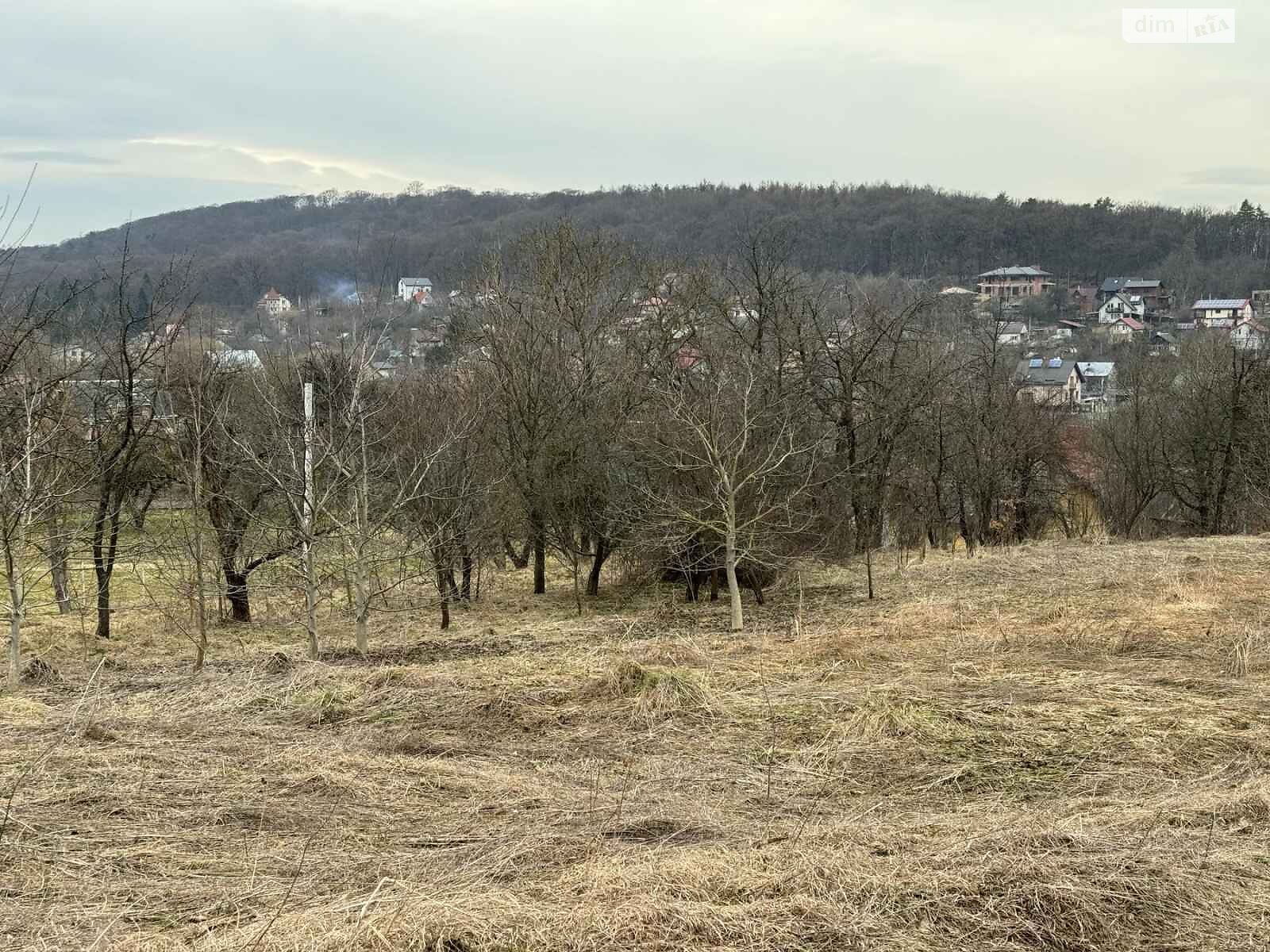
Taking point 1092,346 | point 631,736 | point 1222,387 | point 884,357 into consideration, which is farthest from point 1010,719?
point 1092,346

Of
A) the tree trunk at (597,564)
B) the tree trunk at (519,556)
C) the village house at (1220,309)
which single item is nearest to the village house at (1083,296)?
the village house at (1220,309)

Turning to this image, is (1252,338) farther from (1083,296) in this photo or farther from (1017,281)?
(1083,296)

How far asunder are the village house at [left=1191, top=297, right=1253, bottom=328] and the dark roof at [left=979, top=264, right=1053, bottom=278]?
11979mm

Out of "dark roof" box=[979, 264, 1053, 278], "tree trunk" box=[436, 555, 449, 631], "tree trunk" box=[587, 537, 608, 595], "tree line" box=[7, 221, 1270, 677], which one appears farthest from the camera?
"dark roof" box=[979, 264, 1053, 278]

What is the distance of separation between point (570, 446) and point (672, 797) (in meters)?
12.9

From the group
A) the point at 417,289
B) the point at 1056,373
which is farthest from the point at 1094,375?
the point at 417,289

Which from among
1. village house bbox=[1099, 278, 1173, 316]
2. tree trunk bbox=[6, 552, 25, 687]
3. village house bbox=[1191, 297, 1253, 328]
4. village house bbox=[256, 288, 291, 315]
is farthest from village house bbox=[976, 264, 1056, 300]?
tree trunk bbox=[6, 552, 25, 687]

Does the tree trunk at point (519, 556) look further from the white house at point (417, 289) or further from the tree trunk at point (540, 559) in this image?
the white house at point (417, 289)

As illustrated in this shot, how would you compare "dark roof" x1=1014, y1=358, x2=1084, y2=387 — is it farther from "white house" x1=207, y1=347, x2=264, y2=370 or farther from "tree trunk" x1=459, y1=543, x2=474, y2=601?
"tree trunk" x1=459, y1=543, x2=474, y2=601

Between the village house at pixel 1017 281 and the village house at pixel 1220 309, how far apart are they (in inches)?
457

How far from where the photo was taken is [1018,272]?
80.4 metres

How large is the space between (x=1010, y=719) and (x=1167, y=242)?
299 ft

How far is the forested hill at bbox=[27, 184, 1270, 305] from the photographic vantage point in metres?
63.2

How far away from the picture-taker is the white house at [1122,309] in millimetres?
79250
